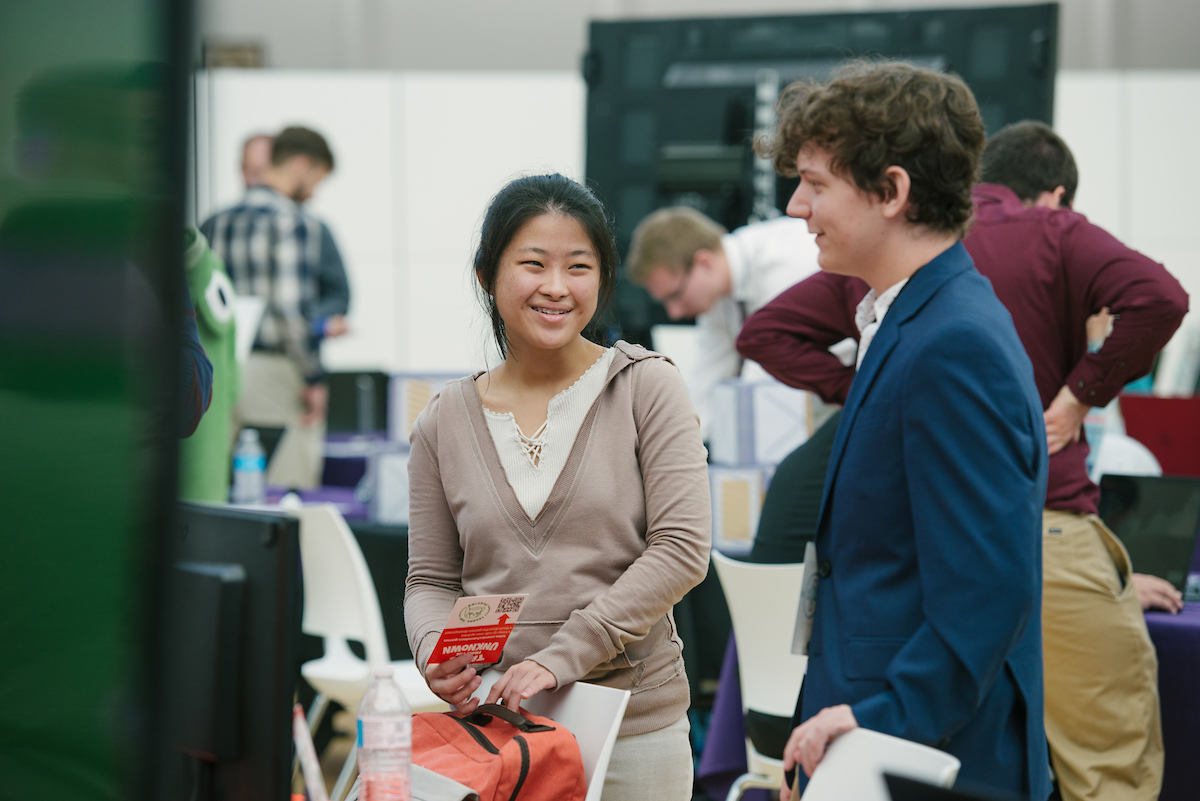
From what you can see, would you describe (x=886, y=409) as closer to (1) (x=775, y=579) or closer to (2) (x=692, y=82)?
(1) (x=775, y=579)

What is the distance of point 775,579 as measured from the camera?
6.99 ft

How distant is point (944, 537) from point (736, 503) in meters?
1.86

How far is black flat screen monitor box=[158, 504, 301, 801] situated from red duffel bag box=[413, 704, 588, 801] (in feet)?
0.94

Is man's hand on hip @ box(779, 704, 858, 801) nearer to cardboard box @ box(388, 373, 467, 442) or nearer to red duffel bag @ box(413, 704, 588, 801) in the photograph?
red duffel bag @ box(413, 704, 588, 801)

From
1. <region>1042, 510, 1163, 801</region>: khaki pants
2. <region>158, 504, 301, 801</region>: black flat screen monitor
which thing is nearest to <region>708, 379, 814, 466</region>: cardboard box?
<region>1042, 510, 1163, 801</region>: khaki pants

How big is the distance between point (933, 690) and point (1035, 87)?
3.64m

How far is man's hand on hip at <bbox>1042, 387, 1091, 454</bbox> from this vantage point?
6.61 feet

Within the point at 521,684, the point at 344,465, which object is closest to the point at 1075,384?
the point at 521,684

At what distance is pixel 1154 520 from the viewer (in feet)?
7.53

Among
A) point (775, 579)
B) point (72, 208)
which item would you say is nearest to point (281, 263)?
point (775, 579)

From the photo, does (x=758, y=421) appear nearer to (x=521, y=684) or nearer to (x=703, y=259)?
(x=703, y=259)

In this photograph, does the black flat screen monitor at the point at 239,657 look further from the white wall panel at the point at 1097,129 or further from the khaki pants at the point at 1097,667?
the white wall panel at the point at 1097,129

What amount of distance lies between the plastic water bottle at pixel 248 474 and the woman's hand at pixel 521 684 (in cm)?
209

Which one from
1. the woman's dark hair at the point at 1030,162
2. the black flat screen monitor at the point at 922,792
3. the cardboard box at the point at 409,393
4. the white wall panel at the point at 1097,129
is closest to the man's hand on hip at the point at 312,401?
the cardboard box at the point at 409,393
